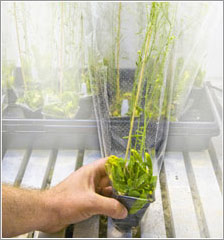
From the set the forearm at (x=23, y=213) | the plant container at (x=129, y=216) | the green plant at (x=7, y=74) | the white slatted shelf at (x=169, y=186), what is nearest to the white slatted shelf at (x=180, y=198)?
the white slatted shelf at (x=169, y=186)

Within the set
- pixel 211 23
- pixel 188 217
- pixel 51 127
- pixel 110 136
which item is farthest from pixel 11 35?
pixel 188 217

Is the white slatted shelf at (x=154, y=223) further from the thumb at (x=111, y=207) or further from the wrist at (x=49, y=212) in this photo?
the wrist at (x=49, y=212)

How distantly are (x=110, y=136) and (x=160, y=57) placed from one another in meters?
0.26

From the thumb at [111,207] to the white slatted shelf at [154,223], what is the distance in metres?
0.10

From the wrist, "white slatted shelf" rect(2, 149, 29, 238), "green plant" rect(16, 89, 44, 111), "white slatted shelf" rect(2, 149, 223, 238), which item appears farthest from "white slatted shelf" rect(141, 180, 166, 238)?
"green plant" rect(16, 89, 44, 111)

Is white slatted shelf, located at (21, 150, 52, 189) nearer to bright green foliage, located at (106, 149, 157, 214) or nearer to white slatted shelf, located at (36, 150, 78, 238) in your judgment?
white slatted shelf, located at (36, 150, 78, 238)

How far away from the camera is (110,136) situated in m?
0.90

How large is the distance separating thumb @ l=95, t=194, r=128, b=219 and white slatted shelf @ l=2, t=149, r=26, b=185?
1.07ft

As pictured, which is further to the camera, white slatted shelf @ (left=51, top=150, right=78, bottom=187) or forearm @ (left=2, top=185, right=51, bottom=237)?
white slatted shelf @ (left=51, top=150, right=78, bottom=187)

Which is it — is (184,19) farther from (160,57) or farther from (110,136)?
(110,136)

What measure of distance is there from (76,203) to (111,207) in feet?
0.29

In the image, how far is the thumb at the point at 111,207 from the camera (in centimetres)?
79

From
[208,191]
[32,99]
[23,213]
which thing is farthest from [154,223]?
[32,99]

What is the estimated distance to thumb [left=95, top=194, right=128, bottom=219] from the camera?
0.79 metres
